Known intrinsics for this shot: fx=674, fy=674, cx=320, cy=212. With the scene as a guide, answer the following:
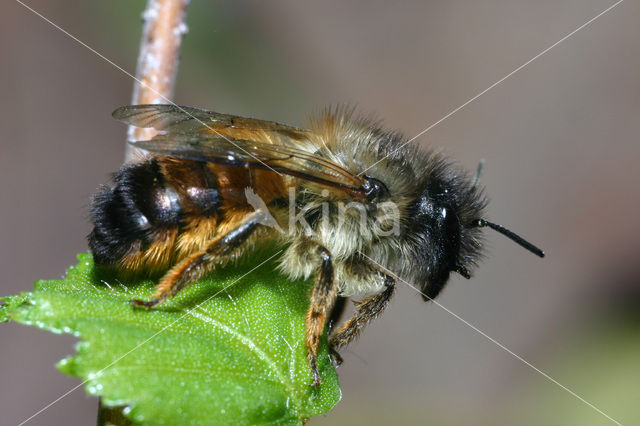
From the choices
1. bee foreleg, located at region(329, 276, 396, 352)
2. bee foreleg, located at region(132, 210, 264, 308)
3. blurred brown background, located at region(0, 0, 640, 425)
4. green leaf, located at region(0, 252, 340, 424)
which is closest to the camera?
green leaf, located at region(0, 252, 340, 424)

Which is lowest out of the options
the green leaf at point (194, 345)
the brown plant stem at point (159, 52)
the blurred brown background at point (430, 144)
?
the blurred brown background at point (430, 144)

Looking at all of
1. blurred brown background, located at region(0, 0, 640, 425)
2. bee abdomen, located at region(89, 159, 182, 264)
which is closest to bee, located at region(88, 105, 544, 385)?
bee abdomen, located at region(89, 159, 182, 264)

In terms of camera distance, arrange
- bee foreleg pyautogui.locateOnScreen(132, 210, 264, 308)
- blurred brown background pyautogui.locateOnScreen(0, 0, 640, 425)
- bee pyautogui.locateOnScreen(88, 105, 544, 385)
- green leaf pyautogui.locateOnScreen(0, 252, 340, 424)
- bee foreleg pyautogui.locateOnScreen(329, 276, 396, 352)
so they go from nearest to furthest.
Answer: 1. green leaf pyautogui.locateOnScreen(0, 252, 340, 424)
2. bee foreleg pyautogui.locateOnScreen(132, 210, 264, 308)
3. bee pyautogui.locateOnScreen(88, 105, 544, 385)
4. bee foreleg pyautogui.locateOnScreen(329, 276, 396, 352)
5. blurred brown background pyautogui.locateOnScreen(0, 0, 640, 425)

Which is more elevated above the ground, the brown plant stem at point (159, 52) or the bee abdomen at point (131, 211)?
the brown plant stem at point (159, 52)

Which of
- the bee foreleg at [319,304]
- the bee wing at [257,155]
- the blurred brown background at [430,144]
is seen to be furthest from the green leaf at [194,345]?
the blurred brown background at [430,144]

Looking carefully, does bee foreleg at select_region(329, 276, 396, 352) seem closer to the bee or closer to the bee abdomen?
the bee

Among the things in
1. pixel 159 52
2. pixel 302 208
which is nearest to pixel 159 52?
pixel 159 52

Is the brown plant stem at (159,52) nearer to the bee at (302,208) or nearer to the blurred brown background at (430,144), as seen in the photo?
the bee at (302,208)
